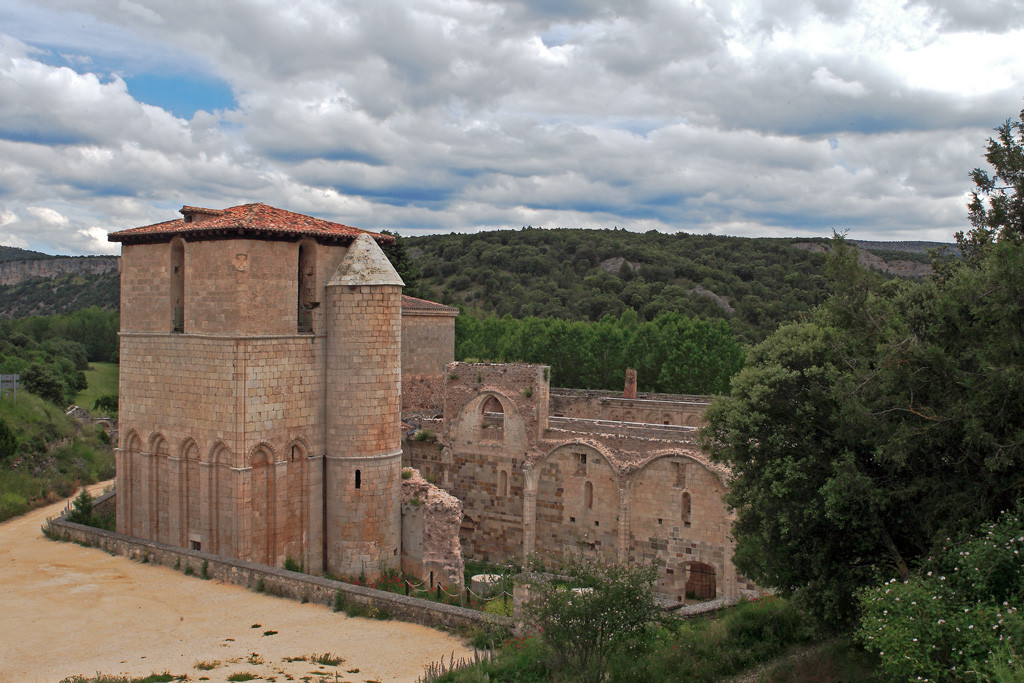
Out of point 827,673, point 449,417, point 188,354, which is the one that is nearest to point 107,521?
point 188,354

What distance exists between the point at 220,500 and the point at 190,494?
1.27 m

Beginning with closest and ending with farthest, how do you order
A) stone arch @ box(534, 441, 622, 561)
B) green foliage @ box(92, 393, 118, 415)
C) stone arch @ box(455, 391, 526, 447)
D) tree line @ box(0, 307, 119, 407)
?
1. stone arch @ box(534, 441, 622, 561)
2. stone arch @ box(455, 391, 526, 447)
3. tree line @ box(0, 307, 119, 407)
4. green foliage @ box(92, 393, 118, 415)

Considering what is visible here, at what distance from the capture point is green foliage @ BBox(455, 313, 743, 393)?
40969 millimetres

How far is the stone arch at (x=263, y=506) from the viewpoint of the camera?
19.0m

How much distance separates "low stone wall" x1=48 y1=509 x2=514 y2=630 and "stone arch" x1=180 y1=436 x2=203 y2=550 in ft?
2.98

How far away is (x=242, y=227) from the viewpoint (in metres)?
18.4

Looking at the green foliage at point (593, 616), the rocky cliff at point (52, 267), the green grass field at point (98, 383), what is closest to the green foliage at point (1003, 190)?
the green foliage at point (593, 616)

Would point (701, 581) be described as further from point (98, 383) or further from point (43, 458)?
point (98, 383)

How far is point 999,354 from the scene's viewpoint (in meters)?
11.1

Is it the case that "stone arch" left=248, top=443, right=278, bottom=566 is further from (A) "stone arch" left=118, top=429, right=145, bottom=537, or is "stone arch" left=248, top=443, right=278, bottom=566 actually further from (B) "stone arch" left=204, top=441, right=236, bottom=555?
(A) "stone arch" left=118, top=429, right=145, bottom=537

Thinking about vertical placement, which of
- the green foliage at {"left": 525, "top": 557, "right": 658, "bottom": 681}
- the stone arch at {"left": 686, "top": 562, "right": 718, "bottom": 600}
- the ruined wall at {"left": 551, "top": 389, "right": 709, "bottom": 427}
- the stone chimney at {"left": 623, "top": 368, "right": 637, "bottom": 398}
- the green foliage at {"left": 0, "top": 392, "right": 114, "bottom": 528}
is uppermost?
the stone chimney at {"left": 623, "top": 368, "right": 637, "bottom": 398}

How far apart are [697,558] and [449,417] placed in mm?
9356

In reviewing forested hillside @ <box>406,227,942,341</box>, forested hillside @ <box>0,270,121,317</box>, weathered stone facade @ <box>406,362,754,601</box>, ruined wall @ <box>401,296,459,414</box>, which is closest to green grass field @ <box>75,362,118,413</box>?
forested hillside @ <box>406,227,942,341</box>

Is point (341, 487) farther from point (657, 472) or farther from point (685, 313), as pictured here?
point (685, 313)
